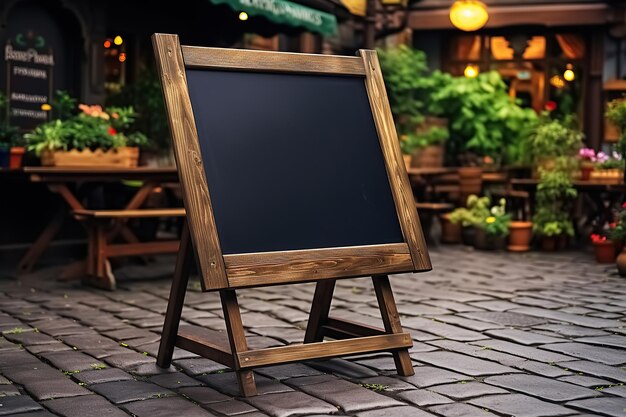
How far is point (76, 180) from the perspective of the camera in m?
9.01

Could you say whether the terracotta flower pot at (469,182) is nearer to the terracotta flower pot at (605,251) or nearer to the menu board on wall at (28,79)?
the terracotta flower pot at (605,251)

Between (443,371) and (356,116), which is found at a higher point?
(356,116)

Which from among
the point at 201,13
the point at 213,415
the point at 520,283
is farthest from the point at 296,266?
the point at 201,13

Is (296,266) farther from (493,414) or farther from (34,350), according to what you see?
(34,350)

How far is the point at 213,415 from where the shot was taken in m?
4.21

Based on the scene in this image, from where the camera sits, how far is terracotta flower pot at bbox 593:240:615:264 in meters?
10.6

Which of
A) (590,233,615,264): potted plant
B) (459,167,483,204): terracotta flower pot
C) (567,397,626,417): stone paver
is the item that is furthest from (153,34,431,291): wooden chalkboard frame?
(459,167,483,204): terracotta flower pot

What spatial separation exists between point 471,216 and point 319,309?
289 inches

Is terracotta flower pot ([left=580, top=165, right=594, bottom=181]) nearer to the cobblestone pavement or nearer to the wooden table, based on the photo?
the cobblestone pavement

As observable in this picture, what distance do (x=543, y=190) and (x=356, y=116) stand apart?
732 cm

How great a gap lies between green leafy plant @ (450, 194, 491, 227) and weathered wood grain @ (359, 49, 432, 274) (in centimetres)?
718

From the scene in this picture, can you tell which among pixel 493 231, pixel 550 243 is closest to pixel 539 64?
pixel 550 243

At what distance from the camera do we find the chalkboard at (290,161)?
15.3 ft

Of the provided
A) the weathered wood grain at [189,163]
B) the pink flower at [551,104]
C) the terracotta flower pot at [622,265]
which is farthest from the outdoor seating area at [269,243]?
the pink flower at [551,104]
